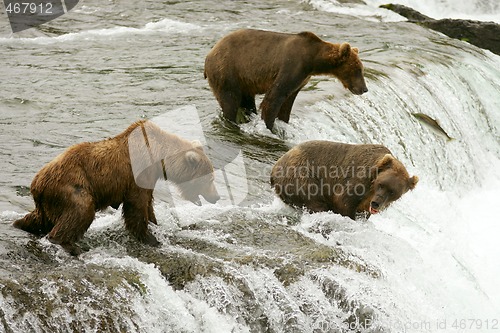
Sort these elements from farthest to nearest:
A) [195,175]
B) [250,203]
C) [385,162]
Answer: [250,203]
[385,162]
[195,175]

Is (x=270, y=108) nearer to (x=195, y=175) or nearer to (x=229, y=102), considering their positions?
(x=229, y=102)

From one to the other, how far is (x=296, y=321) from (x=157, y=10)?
14.1 m

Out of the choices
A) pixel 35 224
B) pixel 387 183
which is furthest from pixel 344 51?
pixel 35 224

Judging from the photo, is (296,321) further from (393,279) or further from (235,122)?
(235,122)

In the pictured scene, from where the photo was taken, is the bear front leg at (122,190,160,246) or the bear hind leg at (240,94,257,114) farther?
the bear hind leg at (240,94,257,114)

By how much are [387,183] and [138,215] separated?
227 cm

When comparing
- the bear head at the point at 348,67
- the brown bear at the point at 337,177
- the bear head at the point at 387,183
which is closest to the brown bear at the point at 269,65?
the bear head at the point at 348,67

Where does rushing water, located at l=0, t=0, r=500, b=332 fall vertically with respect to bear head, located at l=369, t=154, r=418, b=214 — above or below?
below

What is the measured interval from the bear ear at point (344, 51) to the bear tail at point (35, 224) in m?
5.31

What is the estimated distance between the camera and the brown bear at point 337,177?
745 cm

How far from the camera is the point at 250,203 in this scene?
26.2 ft

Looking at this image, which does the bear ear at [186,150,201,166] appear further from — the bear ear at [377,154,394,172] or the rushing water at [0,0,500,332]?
the bear ear at [377,154,394,172]

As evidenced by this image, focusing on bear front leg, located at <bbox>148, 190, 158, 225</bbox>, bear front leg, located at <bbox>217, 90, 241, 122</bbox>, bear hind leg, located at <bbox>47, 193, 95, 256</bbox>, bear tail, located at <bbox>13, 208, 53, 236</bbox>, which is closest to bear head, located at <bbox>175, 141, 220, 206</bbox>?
bear front leg, located at <bbox>148, 190, 158, 225</bbox>

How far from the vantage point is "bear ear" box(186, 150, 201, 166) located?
6.52 meters
